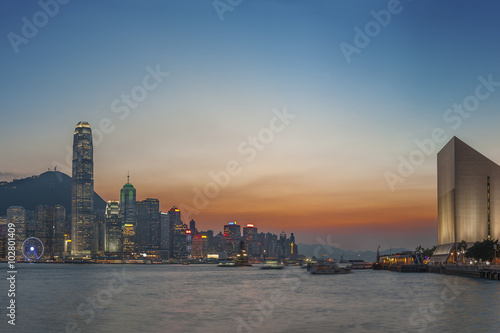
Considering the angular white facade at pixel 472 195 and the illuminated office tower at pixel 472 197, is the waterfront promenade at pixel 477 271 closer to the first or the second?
the illuminated office tower at pixel 472 197

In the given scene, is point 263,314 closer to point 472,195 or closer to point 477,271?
point 477,271

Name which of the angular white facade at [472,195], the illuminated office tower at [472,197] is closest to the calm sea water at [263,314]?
the illuminated office tower at [472,197]

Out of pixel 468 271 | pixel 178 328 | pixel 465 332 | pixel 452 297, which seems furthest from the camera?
pixel 468 271

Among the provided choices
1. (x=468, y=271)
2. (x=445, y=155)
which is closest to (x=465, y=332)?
(x=468, y=271)

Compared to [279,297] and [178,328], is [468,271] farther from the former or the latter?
[178,328]

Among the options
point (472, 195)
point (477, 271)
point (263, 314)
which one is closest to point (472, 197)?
point (472, 195)

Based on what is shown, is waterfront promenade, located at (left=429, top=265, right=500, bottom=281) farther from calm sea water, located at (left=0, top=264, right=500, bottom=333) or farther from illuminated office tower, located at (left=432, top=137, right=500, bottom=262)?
calm sea water, located at (left=0, top=264, right=500, bottom=333)

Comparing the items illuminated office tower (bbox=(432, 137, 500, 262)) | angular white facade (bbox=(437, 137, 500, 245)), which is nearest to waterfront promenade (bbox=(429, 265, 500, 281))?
illuminated office tower (bbox=(432, 137, 500, 262))

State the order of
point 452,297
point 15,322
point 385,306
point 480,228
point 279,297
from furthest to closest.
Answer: point 480,228 → point 279,297 → point 452,297 → point 385,306 → point 15,322
